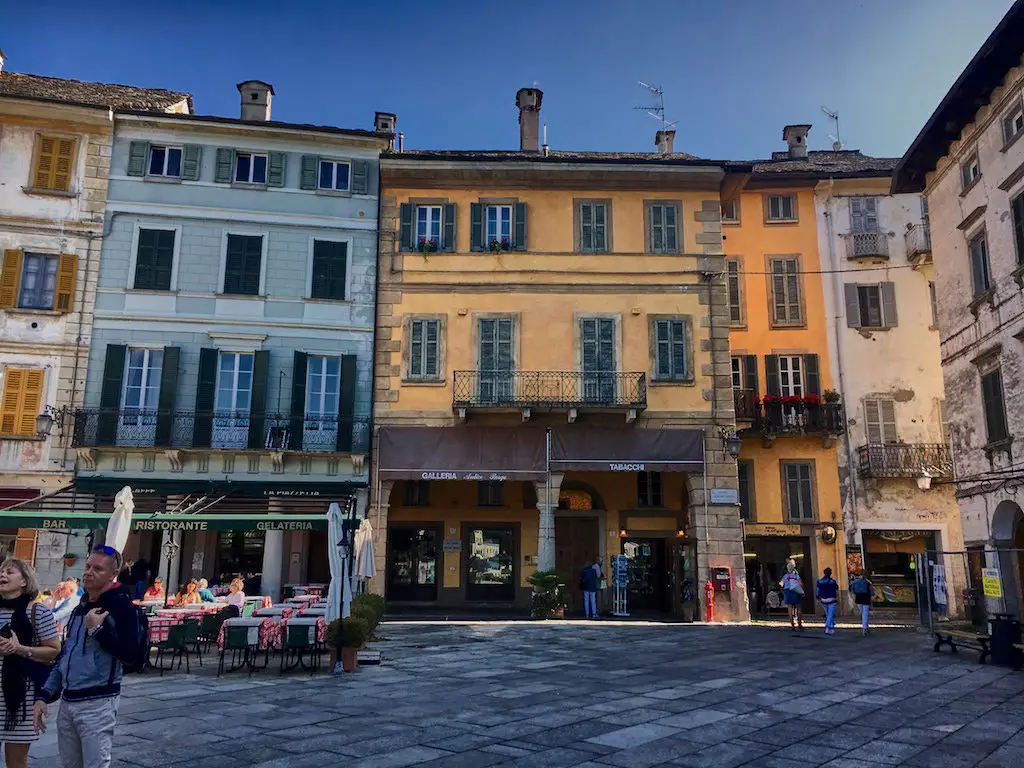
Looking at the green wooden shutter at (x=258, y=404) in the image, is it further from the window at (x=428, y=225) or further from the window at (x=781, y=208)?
the window at (x=781, y=208)

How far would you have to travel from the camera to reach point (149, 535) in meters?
23.0

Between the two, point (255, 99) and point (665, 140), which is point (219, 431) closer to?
point (255, 99)

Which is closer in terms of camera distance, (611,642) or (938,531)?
(611,642)

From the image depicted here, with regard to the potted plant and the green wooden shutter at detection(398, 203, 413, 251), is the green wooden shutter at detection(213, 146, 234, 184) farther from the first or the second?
the potted plant

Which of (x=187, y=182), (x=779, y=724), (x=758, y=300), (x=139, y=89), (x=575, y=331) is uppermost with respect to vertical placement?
(x=139, y=89)

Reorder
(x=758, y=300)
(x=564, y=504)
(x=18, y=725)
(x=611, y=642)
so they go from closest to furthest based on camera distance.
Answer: (x=18, y=725) → (x=611, y=642) → (x=564, y=504) → (x=758, y=300)

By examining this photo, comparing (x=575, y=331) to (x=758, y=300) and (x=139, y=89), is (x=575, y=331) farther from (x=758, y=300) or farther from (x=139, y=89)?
(x=139, y=89)

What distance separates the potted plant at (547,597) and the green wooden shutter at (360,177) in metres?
11.5

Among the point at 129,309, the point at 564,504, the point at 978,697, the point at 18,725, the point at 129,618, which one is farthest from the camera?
the point at 564,504

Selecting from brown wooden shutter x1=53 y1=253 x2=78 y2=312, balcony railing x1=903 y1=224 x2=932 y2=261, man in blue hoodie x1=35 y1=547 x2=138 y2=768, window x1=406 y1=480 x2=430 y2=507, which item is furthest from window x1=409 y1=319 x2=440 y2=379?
man in blue hoodie x1=35 y1=547 x2=138 y2=768

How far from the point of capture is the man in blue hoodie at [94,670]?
4789 mm

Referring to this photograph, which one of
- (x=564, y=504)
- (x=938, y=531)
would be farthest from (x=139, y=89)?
(x=938, y=531)

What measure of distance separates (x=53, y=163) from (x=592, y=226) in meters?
14.4

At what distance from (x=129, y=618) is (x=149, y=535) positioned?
19874mm
